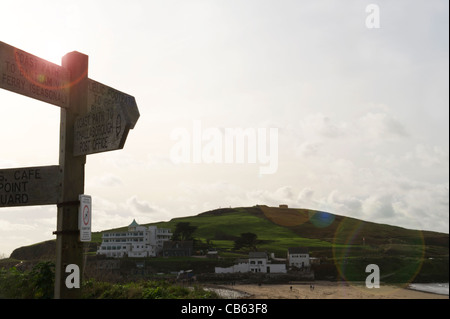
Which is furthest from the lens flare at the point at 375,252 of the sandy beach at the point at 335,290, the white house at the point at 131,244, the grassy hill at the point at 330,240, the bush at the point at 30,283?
the bush at the point at 30,283

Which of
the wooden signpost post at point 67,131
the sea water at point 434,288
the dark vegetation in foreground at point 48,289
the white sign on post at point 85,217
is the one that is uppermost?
the wooden signpost post at point 67,131

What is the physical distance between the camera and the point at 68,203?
4.27 metres

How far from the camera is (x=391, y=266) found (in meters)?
95.8

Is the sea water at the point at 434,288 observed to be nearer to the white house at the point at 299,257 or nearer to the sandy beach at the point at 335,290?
the sandy beach at the point at 335,290

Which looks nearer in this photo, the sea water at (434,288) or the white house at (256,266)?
the sea water at (434,288)

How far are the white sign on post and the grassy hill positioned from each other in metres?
83.1

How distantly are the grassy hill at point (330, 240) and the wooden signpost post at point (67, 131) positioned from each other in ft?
273

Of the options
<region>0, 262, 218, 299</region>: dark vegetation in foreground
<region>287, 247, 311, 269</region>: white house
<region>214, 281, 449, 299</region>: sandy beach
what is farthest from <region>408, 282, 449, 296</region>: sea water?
<region>0, 262, 218, 299</region>: dark vegetation in foreground

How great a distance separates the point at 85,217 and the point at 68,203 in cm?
22

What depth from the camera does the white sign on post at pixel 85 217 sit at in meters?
4.20

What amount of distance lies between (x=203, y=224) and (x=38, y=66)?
14589 centimetres

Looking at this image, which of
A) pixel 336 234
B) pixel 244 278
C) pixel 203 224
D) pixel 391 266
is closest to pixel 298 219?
pixel 336 234

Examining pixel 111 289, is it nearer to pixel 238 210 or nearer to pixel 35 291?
pixel 35 291
